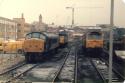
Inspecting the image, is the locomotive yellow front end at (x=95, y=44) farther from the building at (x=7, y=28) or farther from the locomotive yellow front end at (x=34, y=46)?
the building at (x=7, y=28)

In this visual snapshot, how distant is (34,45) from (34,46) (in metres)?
0.10

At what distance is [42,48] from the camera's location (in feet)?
96.6

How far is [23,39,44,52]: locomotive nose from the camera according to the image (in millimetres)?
29500

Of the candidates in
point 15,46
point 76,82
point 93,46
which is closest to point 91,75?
point 76,82

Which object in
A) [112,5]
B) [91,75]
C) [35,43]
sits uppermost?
[112,5]

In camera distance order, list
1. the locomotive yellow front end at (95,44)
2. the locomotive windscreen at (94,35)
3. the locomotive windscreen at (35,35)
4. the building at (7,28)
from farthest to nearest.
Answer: the building at (7,28)
the locomotive windscreen at (94,35)
the locomotive yellow front end at (95,44)
the locomotive windscreen at (35,35)

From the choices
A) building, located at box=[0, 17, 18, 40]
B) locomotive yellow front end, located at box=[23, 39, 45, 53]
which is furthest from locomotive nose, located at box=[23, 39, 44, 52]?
building, located at box=[0, 17, 18, 40]

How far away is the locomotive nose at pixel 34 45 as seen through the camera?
29500 mm

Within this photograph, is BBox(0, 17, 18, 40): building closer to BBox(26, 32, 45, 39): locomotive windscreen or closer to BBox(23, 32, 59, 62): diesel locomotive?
BBox(26, 32, 45, 39): locomotive windscreen

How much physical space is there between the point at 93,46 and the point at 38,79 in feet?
59.9

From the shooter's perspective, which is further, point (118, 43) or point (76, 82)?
point (118, 43)

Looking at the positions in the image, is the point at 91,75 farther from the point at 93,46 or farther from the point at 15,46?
the point at 15,46

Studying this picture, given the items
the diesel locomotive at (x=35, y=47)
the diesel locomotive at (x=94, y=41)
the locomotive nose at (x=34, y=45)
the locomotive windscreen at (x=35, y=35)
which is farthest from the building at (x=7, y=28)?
the locomotive nose at (x=34, y=45)

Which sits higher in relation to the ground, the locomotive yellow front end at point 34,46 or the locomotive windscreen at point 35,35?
the locomotive windscreen at point 35,35
